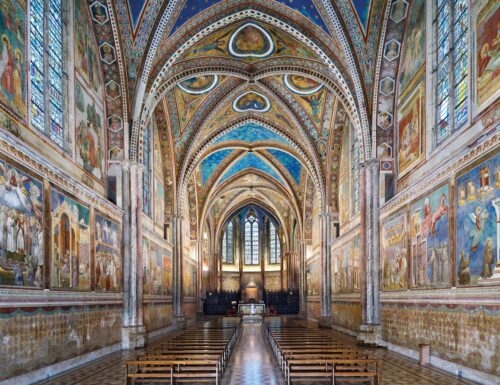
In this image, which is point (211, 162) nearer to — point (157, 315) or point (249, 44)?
point (157, 315)

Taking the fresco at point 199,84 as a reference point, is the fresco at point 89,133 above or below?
below

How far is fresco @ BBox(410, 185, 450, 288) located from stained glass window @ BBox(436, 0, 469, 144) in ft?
5.95

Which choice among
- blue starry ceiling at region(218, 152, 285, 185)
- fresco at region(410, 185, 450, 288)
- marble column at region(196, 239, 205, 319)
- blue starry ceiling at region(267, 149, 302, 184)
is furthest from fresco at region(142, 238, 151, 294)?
marble column at region(196, 239, 205, 319)

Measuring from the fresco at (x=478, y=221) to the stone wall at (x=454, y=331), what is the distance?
0.81 metres

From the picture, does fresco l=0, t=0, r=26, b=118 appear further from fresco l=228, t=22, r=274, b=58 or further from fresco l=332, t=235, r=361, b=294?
fresco l=332, t=235, r=361, b=294

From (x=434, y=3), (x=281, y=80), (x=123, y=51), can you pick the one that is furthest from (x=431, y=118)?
(x=281, y=80)

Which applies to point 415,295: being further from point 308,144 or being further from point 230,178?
point 230,178

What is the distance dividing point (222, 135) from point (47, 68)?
18.3m

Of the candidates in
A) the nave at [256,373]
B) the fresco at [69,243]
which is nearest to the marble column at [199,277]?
the nave at [256,373]

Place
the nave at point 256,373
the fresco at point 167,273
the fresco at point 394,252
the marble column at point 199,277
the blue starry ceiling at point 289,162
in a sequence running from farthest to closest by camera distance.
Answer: the marble column at point 199,277 → the blue starry ceiling at point 289,162 → the fresco at point 167,273 → the fresco at point 394,252 → the nave at point 256,373

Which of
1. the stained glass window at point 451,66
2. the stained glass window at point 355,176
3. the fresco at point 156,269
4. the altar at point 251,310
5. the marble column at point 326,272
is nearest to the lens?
the stained glass window at point 451,66

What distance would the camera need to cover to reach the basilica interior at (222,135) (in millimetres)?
11375

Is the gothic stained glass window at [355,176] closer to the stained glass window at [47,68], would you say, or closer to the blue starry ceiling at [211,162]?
the blue starry ceiling at [211,162]

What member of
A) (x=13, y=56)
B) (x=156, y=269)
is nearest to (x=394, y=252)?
(x=156, y=269)
